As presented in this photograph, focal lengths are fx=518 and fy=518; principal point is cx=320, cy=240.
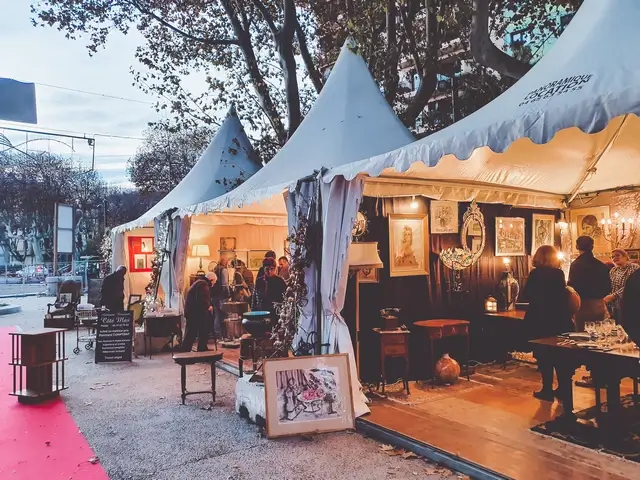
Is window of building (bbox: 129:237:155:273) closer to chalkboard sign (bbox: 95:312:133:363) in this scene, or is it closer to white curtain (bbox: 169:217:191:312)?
white curtain (bbox: 169:217:191:312)

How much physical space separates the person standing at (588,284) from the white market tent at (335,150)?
2.49m

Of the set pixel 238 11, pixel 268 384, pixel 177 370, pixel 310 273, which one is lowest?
pixel 177 370

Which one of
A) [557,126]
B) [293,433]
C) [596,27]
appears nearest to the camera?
[557,126]

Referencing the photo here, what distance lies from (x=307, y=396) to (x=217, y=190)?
22.2ft

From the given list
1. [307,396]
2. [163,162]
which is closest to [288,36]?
[307,396]

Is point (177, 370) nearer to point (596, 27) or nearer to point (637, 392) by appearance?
point (637, 392)

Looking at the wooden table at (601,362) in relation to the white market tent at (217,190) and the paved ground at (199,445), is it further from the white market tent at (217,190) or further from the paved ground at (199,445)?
the white market tent at (217,190)

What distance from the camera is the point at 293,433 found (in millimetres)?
4559

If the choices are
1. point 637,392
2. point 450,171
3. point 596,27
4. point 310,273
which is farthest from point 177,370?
point 596,27

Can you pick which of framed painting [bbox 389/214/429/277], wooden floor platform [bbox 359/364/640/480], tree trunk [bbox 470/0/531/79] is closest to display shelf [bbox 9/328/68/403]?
wooden floor platform [bbox 359/364/640/480]

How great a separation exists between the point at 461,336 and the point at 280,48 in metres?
6.61

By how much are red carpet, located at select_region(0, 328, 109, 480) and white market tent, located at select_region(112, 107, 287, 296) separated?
431cm

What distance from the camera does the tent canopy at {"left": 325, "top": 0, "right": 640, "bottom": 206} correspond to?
10.4ft

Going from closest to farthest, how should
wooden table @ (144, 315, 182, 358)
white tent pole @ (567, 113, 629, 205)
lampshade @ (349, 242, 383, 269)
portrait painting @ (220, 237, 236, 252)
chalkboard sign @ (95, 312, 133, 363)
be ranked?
white tent pole @ (567, 113, 629, 205)
lampshade @ (349, 242, 383, 269)
chalkboard sign @ (95, 312, 133, 363)
wooden table @ (144, 315, 182, 358)
portrait painting @ (220, 237, 236, 252)
